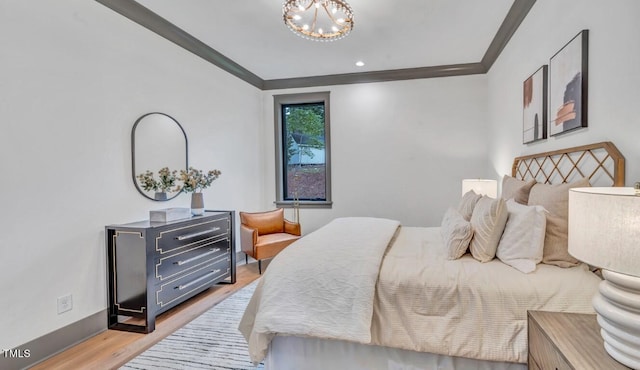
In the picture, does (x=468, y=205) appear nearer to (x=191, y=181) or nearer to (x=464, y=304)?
(x=464, y=304)

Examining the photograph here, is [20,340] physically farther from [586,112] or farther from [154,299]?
[586,112]

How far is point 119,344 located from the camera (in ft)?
7.41

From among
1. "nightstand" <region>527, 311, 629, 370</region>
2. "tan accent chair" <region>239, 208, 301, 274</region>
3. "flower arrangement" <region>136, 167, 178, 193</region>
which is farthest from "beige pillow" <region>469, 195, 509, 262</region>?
"flower arrangement" <region>136, 167, 178, 193</region>

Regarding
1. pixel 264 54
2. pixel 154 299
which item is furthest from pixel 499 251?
pixel 264 54

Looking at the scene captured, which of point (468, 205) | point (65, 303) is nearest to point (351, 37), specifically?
point (468, 205)

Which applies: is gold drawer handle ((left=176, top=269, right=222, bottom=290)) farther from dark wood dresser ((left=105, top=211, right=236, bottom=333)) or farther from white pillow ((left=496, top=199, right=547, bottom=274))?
white pillow ((left=496, top=199, right=547, bottom=274))

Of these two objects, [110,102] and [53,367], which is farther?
[110,102]

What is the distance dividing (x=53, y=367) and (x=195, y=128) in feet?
7.83

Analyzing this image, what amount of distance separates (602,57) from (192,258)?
3270 mm

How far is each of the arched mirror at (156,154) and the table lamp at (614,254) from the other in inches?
115

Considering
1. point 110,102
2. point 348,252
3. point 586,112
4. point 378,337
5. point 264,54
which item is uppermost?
point 264,54

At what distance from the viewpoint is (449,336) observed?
4.99 ft

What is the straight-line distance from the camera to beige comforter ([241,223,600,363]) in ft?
4.75

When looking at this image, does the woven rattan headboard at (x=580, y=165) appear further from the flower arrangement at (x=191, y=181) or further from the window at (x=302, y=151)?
the flower arrangement at (x=191, y=181)
